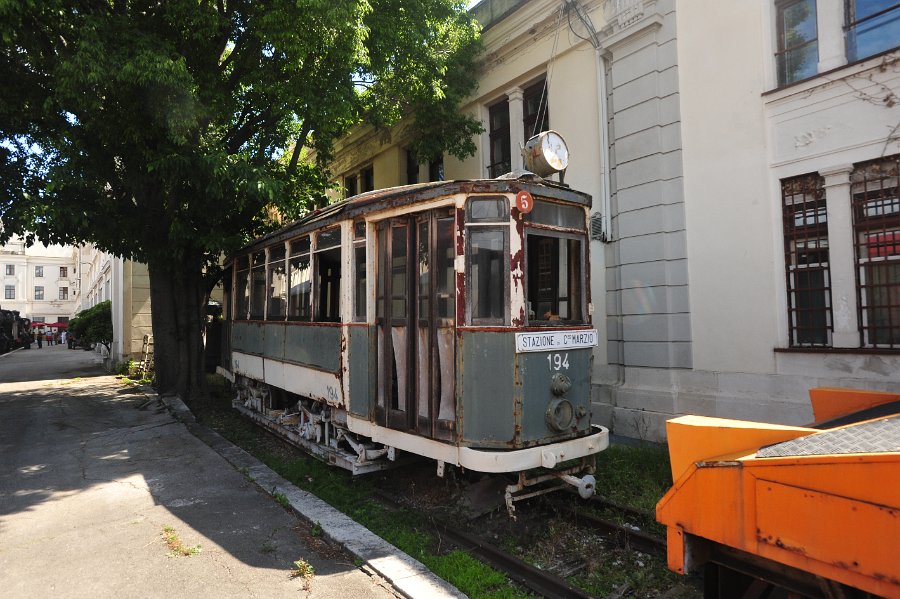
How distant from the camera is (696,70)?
327 inches

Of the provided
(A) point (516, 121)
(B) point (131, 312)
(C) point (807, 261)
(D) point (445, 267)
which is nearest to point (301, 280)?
(D) point (445, 267)

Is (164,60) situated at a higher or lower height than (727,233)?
higher

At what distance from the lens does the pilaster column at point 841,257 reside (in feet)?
22.3

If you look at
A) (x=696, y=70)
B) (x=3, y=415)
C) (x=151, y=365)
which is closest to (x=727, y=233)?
(x=696, y=70)

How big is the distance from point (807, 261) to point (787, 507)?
19.9 ft

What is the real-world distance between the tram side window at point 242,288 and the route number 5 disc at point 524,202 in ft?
21.4

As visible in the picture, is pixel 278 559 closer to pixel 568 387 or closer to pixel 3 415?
pixel 568 387

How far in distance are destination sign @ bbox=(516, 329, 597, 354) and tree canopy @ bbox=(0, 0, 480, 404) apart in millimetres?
5790

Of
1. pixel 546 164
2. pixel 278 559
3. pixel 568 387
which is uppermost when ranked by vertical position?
pixel 546 164

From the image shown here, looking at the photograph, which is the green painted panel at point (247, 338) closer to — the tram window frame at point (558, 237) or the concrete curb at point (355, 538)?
the concrete curb at point (355, 538)

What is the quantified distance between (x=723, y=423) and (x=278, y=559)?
340 centimetres

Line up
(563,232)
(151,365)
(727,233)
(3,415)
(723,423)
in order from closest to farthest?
(723,423) → (563,232) → (727,233) → (3,415) → (151,365)

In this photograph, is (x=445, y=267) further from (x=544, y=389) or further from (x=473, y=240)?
(x=544, y=389)

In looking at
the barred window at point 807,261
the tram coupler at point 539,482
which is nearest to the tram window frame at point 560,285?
the tram coupler at point 539,482
